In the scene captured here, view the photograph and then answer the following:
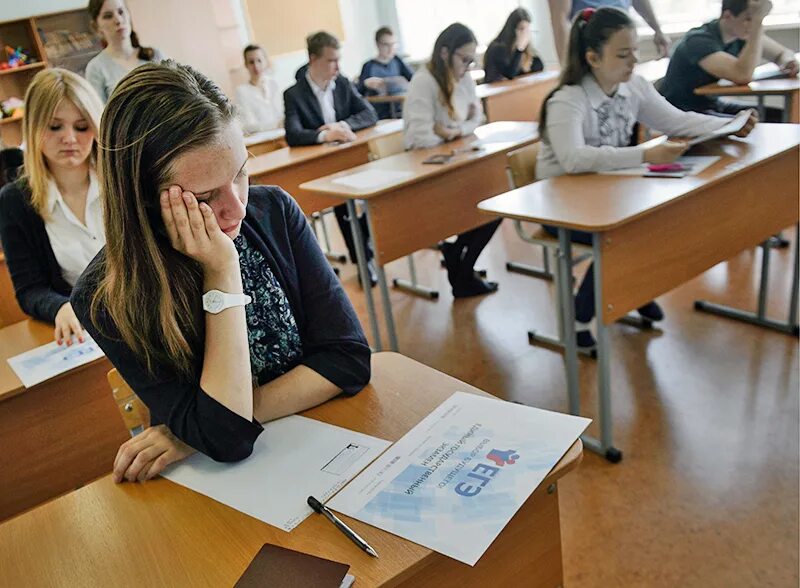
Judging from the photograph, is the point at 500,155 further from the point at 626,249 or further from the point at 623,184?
the point at 626,249

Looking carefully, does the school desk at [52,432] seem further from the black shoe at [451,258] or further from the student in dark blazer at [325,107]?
the student in dark blazer at [325,107]

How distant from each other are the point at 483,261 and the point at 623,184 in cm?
179

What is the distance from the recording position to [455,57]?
333 centimetres

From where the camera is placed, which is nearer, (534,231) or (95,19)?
(534,231)

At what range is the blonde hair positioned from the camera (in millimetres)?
1818

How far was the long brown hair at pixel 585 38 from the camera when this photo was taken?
2314 mm

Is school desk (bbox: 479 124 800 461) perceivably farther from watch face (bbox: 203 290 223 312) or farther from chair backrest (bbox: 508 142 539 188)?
watch face (bbox: 203 290 223 312)

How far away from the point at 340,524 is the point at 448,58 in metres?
2.91

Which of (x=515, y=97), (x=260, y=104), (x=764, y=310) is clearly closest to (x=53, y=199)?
(x=764, y=310)

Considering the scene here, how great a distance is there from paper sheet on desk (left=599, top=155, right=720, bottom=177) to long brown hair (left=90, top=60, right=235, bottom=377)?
1595 mm

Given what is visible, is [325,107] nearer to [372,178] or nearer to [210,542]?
[372,178]

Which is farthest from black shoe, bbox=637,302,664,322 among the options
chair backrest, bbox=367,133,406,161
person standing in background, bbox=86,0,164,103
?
person standing in background, bbox=86,0,164,103

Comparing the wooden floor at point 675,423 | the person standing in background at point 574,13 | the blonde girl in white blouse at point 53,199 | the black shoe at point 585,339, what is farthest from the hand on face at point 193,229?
the person standing in background at point 574,13

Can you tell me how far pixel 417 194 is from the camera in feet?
8.95
